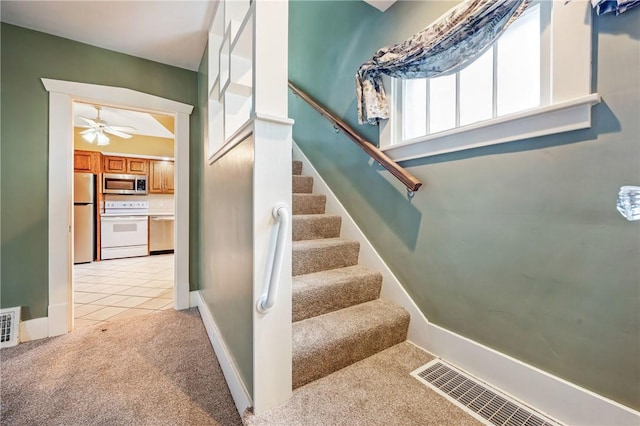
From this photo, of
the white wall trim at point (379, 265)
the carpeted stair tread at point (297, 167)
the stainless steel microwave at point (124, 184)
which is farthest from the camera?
the stainless steel microwave at point (124, 184)

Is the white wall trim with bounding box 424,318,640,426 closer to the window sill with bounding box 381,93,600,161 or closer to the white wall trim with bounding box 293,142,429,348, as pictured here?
the white wall trim with bounding box 293,142,429,348

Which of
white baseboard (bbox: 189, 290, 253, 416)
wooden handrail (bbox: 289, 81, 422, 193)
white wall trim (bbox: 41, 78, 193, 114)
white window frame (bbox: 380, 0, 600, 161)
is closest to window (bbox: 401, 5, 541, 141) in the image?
white window frame (bbox: 380, 0, 600, 161)

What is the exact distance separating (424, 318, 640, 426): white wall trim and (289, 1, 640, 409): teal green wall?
37mm

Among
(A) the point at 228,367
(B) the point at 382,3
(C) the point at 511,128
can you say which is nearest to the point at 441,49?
(C) the point at 511,128

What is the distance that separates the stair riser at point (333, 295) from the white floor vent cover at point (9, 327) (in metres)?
2.22

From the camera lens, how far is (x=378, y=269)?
1920mm

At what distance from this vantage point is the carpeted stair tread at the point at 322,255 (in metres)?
1.80

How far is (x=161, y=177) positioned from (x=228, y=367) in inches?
219

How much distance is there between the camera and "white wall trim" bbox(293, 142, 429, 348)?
1.65m

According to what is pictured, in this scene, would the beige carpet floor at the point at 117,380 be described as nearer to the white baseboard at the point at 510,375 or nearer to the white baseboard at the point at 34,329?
the white baseboard at the point at 34,329

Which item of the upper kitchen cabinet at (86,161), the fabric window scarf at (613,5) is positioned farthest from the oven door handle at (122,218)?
the fabric window scarf at (613,5)

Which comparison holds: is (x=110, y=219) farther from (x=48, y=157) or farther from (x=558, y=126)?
(x=558, y=126)

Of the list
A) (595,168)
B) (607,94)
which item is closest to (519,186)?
(595,168)

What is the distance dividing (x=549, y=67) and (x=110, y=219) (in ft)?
21.3
